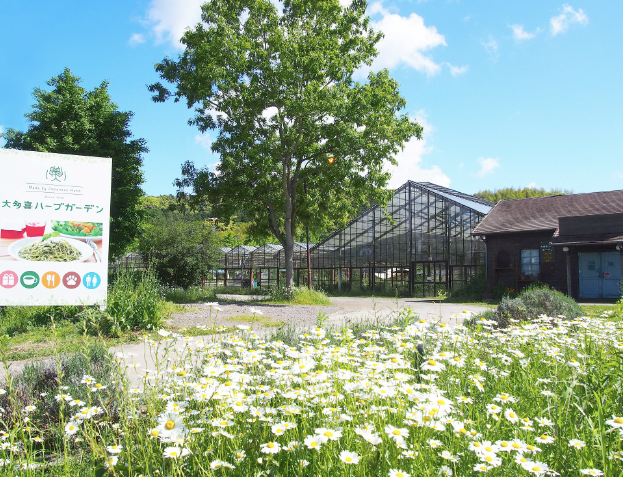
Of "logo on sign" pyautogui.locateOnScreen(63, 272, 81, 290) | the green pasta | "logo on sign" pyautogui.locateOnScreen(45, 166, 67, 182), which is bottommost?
A: "logo on sign" pyautogui.locateOnScreen(63, 272, 81, 290)

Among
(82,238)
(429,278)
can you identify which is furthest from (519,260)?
(82,238)

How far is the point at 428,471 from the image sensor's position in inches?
81.5

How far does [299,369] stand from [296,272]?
31.6m

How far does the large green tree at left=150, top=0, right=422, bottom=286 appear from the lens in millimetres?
18578

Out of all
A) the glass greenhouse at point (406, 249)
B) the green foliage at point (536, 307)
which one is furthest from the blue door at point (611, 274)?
the green foliage at point (536, 307)

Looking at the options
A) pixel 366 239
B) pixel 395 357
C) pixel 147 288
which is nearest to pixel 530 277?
pixel 366 239

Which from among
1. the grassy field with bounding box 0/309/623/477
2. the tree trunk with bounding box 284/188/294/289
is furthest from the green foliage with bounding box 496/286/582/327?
the tree trunk with bounding box 284/188/294/289

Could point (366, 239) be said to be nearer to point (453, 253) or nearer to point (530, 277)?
point (453, 253)

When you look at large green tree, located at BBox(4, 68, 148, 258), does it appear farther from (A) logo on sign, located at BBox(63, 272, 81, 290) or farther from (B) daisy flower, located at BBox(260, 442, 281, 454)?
(B) daisy flower, located at BBox(260, 442, 281, 454)

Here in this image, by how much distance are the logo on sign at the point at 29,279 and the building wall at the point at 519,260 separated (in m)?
21.4

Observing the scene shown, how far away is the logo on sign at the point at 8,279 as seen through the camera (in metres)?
9.20

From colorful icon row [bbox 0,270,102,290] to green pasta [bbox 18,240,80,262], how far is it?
296 millimetres

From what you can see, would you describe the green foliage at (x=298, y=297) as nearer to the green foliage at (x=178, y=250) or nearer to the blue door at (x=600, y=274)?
the green foliage at (x=178, y=250)

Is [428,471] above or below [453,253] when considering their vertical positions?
below
